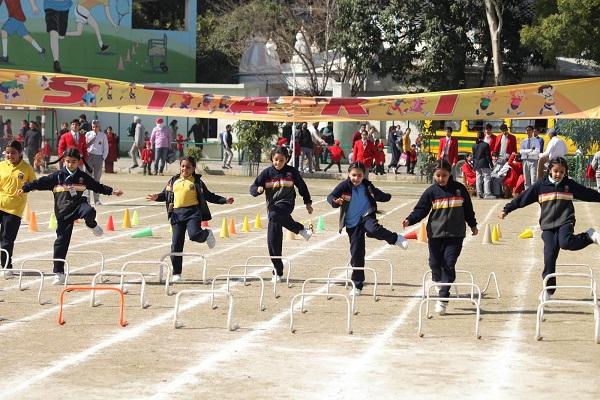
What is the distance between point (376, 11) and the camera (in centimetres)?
5503

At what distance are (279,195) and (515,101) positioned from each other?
49.8 feet

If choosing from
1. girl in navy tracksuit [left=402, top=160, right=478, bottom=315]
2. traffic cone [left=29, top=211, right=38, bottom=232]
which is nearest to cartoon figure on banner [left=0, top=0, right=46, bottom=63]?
traffic cone [left=29, top=211, right=38, bottom=232]

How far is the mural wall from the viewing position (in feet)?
193

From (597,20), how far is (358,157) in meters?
17.2

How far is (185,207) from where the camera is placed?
16672 mm

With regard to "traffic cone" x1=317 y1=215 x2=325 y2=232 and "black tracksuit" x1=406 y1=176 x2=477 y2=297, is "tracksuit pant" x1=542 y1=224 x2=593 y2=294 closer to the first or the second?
"black tracksuit" x1=406 y1=176 x2=477 y2=297

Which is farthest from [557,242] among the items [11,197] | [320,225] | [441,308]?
[320,225]

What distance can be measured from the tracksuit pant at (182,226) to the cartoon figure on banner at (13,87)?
16891 millimetres

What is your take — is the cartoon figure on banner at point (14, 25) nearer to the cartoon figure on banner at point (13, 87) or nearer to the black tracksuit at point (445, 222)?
the cartoon figure on banner at point (13, 87)

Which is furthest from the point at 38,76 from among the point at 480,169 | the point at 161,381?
the point at 161,381

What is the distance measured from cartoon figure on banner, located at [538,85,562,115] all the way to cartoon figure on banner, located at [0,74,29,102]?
12473 millimetres

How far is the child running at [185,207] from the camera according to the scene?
16.5 m

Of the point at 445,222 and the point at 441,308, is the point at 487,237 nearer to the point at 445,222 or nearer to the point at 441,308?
the point at 445,222

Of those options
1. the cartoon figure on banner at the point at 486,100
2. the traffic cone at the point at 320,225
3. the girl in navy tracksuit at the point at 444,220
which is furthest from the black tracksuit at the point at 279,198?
the cartoon figure on banner at the point at 486,100
